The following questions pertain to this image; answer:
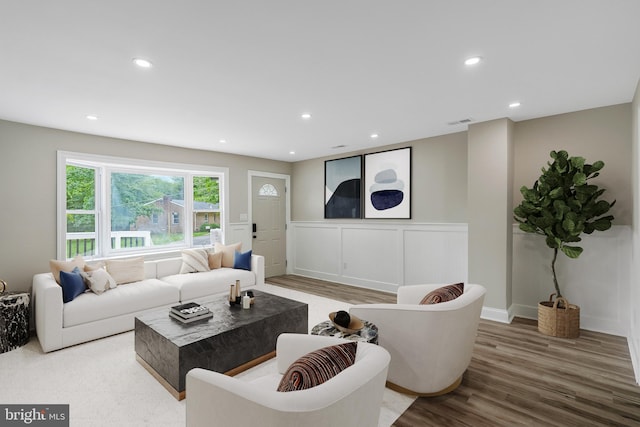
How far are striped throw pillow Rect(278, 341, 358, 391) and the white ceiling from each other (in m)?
1.78

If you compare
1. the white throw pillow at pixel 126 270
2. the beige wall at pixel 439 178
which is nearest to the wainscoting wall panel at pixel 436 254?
the beige wall at pixel 439 178

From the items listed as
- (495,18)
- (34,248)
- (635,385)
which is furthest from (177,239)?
(635,385)

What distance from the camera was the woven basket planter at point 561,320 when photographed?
10.8ft

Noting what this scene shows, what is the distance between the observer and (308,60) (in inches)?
89.6

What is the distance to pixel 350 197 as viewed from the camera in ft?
19.1

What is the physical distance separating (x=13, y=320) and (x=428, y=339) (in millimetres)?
3964

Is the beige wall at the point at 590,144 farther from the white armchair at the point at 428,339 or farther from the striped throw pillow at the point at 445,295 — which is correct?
the white armchair at the point at 428,339

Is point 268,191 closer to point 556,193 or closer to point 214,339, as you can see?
point 214,339

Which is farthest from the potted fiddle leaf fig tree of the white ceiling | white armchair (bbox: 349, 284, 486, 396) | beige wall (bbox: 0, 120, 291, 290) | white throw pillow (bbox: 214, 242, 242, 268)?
beige wall (bbox: 0, 120, 291, 290)

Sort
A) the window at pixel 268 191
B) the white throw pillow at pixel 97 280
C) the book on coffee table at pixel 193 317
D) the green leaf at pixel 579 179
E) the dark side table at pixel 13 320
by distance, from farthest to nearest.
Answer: the window at pixel 268 191
the white throw pillow at pixel 97 280
the green leaf at pixel 579 179
the dark side table at pixel 13 320
the book on coffee table at pixel 193 317

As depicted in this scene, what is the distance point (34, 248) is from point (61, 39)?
2.99 meters

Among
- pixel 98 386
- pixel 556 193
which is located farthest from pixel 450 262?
pixel 98 386

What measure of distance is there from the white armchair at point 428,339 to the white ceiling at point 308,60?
180 centimetres

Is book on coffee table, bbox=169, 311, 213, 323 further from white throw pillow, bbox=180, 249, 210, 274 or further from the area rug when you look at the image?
white throw pillow, bbox=180, 249, 210, 274
